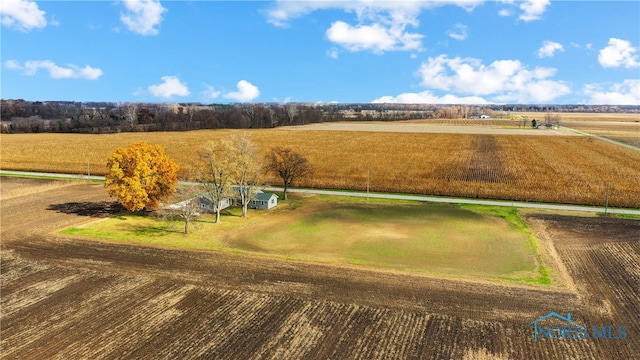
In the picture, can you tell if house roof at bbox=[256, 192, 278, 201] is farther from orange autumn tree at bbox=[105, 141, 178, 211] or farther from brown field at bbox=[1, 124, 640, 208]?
brown field at bbox=[1, 124, 640, 208]

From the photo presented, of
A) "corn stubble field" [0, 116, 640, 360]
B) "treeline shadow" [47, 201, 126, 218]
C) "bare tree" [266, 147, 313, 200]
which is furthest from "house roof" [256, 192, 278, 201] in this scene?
"corn stubble field" [0, 116, 640, 360]

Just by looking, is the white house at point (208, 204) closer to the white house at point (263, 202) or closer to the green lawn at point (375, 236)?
the green lawn at point (375, 236)

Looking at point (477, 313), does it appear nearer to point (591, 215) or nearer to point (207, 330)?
point (207, 330)

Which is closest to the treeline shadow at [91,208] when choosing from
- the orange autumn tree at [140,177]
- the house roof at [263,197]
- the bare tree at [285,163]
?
the orange autumn tree at [140,177]

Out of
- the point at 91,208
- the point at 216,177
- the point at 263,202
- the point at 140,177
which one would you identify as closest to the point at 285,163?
the point at 263,202

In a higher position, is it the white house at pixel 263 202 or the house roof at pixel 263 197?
the house roof at pixel 263 197

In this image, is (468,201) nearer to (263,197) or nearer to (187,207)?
(263,197)

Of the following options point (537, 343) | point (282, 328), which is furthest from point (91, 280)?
point (537, 343)
